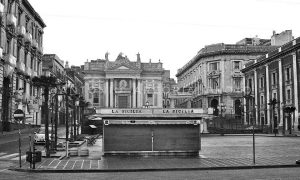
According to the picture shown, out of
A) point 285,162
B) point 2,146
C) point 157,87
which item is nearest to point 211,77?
point 157,87

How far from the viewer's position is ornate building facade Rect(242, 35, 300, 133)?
59.2 m

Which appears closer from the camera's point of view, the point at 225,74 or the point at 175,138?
the point at 175,138

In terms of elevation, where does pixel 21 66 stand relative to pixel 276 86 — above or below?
above

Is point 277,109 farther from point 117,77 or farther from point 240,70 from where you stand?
point 117,77

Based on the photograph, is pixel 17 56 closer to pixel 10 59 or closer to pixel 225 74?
pixel 10 59

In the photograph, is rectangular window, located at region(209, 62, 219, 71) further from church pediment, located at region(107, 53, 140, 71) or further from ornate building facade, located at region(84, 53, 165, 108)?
church pediment, located at region(107, 53, 140, 71)

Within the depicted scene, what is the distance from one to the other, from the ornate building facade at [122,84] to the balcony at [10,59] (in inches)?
2418

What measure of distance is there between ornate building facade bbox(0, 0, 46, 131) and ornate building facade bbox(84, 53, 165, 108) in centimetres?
4812

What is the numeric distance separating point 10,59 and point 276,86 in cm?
3959

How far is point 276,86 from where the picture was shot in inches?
2650

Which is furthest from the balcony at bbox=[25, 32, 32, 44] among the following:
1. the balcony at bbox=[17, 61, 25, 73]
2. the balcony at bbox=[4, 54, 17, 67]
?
the balcony at bbox=[4, 54, 17, 67]

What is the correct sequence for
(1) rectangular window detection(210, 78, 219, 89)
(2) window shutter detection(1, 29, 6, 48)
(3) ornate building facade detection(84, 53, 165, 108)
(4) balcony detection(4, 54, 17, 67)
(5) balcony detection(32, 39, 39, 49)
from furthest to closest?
(3) ornate building facade detection(84, 53, 165, 108) → (1) rectangular window detection(210, 78, 219, 89) → (5) balcony detection(32, 39, 39, 49) → (4) balcony detection(4, 54, 17, 67) → (2) window shutter detection(1, 29, 6, 48)

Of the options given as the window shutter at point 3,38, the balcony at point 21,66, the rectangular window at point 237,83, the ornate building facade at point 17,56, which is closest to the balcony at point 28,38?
the ornate building facade at point 17,56

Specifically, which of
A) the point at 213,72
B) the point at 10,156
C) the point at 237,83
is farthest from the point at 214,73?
the point at 10,156
